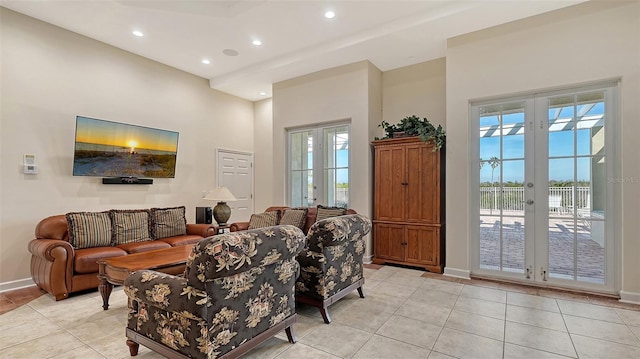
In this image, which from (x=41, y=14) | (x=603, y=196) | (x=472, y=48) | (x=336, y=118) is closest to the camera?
(x=603, y=196)

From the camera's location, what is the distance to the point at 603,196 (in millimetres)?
3414

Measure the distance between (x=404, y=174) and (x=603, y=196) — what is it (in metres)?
2.29

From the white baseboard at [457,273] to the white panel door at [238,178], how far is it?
13.6 feet

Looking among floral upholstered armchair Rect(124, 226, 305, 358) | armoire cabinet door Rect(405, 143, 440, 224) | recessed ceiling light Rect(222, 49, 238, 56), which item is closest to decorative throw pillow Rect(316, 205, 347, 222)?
armoire cabinet door Rect(405, 143, 440, 224)

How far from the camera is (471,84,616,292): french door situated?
3436 millimetres

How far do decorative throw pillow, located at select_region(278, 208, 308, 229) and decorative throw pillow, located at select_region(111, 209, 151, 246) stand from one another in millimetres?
1987

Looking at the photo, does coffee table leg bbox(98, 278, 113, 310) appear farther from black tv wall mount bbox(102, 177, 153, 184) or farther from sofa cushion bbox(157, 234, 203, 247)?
black tv wall mount bbox(102, 177, 153, 184)

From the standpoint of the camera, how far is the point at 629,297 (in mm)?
3201

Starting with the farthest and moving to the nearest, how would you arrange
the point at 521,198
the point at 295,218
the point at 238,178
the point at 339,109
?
the point at 238,178 → the point at 339,109 → the point at 295,218 → the point at 521,198

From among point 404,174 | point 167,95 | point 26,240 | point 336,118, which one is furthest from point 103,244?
point 404,174

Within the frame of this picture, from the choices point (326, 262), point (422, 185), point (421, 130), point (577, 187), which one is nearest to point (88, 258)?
point (326, 262)

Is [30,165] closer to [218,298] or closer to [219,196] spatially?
[219,196]

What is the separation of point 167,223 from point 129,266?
204cm

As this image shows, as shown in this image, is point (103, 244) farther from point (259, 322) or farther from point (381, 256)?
point (381, 256)
